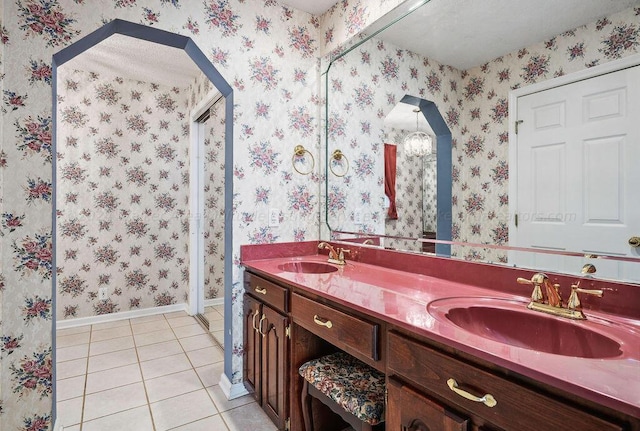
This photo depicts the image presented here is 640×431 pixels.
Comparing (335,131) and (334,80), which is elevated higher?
(334,80)

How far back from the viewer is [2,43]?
1358 mm

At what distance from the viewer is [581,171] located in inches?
40.7

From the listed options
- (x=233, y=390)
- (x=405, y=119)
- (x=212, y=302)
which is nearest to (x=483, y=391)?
(x=405, y=119)

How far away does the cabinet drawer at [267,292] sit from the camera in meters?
1.53

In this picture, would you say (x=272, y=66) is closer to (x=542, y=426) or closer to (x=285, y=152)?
(x=285, y=152)

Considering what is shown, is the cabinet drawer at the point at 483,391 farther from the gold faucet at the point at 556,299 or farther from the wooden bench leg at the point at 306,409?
the wooden bench leg at the point at 306,409

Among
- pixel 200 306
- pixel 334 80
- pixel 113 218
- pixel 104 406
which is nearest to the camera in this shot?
pixel 104 406

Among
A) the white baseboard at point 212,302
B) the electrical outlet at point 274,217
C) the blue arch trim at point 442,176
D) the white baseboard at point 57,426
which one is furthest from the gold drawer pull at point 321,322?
the white baseboard at point 212,302

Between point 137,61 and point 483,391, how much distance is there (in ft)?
11.2

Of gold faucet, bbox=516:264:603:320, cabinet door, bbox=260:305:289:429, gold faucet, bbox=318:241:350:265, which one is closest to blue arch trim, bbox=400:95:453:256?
gold faucet, bbox=516:264:603:320

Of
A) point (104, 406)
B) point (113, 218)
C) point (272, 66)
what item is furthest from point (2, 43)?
point (113, 218)

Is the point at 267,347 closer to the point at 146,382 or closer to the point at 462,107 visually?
the point at 146,382

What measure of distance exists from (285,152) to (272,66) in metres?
0.53

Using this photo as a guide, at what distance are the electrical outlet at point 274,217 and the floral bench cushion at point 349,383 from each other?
875mm
